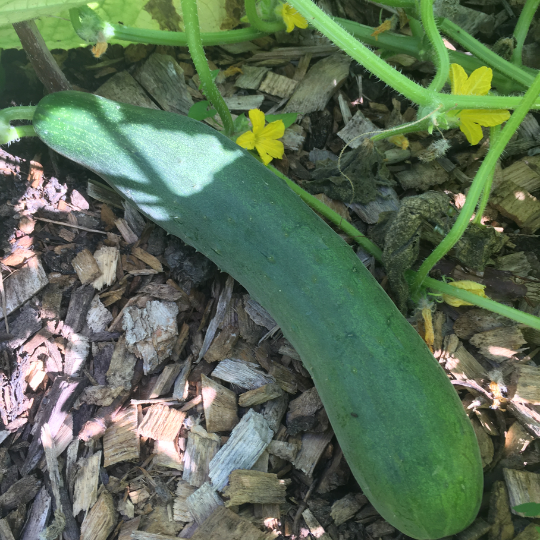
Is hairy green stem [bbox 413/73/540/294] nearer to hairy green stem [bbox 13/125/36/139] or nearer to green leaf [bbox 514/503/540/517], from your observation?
green leaf [bbox 514/503/540/517]

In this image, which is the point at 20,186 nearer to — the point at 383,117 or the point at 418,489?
the point at 383,117

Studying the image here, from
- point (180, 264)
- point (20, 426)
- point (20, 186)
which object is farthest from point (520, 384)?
point (20, 186)

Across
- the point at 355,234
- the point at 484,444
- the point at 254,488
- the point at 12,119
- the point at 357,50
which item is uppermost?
the point at 12,119

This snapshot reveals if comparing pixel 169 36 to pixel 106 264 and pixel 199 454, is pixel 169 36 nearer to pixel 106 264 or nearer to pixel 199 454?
pixel 106 264

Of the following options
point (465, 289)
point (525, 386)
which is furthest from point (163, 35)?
point (525, 386)

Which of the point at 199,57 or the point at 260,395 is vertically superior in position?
the point at 199,57

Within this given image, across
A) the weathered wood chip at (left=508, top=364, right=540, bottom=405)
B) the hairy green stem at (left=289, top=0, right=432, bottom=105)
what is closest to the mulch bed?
the weathered wood chip at (left=508, top=364, right=540, bottom=405)
